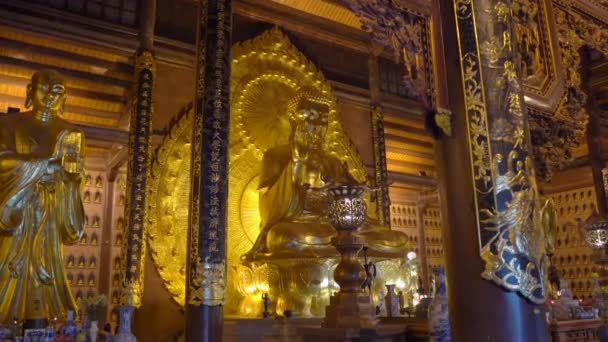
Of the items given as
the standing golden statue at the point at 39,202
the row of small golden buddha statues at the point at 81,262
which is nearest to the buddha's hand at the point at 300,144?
the standing golden statue at the point at 39,202

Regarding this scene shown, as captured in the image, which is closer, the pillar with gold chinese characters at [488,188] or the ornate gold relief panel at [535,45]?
the pillar with gold chinese characters at [488,188]

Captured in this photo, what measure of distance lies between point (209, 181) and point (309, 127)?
2626mm

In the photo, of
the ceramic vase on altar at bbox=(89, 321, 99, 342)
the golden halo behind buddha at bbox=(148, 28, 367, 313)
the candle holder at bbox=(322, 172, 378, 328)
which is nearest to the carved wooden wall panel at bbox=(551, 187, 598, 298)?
the golden halo behind buddha at bbox=(148, 28, 367, 313)

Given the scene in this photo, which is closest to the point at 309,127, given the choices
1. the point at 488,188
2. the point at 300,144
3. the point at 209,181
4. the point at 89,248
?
the point at 300,144

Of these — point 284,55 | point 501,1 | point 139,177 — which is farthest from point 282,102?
point 501,1

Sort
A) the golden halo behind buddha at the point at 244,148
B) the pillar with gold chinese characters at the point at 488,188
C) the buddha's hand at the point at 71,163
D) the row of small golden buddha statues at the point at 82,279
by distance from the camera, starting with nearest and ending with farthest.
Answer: the pillar with gold chinese characters at the point at 488,188 < the buddha's hand at the point at 71,163 < the golden halo behind buddha at the point at 244,148 < the row of small golden buddha statues at the point at 82,279

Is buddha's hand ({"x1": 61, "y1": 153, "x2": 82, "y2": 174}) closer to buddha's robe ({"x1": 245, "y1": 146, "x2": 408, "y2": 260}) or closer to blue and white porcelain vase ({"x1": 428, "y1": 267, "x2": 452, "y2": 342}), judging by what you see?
buddha's robe ({"x1": 245, "y1": 146, "x2": 408, "y2": 260})

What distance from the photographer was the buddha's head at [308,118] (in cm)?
706

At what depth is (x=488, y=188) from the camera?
6.19ft

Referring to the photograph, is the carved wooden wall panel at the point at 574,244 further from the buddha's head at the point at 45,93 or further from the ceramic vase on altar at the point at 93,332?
the buddha's head at the point at 45,93

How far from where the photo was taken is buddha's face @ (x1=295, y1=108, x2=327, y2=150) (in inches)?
278

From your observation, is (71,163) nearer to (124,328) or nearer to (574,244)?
(124,328)

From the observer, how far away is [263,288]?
5992 mm

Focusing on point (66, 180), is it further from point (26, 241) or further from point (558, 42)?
point (558, 42)
